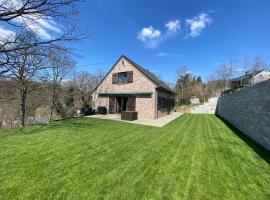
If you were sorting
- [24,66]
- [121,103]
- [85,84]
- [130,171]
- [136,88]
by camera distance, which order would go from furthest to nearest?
[85,84]
[121,103]
[136,88]
[24,66]
[130,171]

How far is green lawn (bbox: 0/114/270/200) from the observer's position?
2.85 metres

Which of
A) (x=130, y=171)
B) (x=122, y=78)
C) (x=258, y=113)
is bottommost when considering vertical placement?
(x=130, y=171)

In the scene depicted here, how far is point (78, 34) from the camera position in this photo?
6984 millimetres

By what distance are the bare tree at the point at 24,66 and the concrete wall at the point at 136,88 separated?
7749 millimetres

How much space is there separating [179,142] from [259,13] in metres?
10.6

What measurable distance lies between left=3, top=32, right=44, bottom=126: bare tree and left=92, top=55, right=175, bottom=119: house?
25.4 ft

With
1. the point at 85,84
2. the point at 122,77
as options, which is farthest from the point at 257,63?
the point at 85,84

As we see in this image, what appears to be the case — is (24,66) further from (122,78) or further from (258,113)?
(258,113)

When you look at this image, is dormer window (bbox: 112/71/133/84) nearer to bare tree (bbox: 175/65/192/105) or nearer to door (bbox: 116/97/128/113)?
door (bbox: 116/97/128/113)

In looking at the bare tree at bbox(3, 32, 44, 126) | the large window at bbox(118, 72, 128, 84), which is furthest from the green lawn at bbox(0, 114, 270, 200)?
the large window at bbox(118, 72, 128, 84)

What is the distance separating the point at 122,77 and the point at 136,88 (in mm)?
2388

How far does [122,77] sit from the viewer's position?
54.1 ft

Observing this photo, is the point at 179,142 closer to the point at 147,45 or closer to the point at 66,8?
the point at 66,8

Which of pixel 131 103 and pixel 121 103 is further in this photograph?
pixel 121 103
